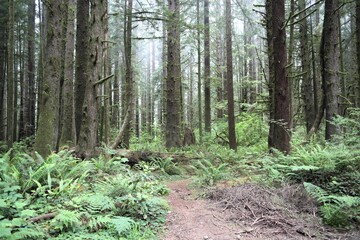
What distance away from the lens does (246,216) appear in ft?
14.0

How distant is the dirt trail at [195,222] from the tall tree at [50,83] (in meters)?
3.39

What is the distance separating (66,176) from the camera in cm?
493

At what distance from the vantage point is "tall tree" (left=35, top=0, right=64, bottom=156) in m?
6.32

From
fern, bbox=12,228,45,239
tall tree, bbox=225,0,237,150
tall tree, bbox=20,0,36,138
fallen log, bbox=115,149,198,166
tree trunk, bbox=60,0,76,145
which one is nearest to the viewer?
fern, bbox=12,228,45,239

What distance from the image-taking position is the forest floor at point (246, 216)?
3.76 metres

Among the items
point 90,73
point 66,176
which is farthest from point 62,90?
point 66,176

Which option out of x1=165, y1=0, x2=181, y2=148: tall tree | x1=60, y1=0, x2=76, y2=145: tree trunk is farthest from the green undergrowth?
x1=165, y1=0, x2=181, y2=148: tall tree

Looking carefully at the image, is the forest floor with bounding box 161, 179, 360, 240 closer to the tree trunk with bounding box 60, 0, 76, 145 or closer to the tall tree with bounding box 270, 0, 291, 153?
the tall tree with bounding box 270, 0, 291, 153

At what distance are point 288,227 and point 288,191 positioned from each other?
1040mm

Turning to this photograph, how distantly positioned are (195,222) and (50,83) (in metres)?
4.88

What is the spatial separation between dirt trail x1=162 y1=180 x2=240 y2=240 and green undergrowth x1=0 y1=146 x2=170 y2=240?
0.21 metres

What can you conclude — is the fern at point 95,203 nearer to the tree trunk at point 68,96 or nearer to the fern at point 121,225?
the fern at point 121,225

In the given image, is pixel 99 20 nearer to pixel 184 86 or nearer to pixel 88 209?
pixel 88 209

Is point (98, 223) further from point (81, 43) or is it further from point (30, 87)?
point (30, 87)
